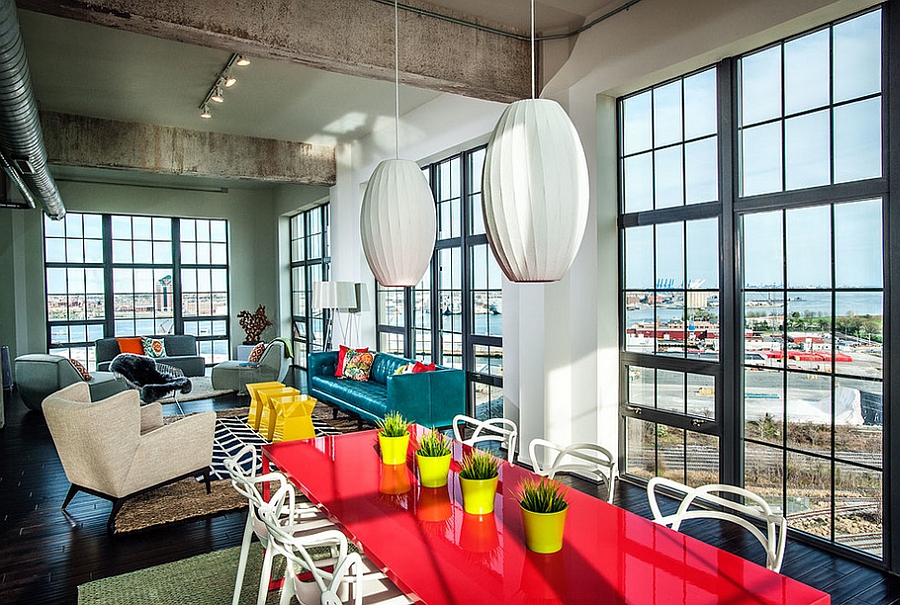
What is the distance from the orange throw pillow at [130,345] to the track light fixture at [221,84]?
4868 mm

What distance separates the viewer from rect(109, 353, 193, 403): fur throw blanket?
804 cm

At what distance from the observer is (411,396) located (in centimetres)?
600

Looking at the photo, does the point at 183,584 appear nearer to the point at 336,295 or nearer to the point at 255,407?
the point at 255,407

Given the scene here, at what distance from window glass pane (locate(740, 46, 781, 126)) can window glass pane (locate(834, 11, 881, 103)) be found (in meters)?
0.35

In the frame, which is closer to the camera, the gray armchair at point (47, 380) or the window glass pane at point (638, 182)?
the window glass pane at point (638, 182)

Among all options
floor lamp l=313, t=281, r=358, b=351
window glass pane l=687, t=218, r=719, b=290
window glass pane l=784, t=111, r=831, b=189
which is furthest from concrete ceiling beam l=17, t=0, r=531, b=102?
floor lamp l=313, t=281, r=358, b=351

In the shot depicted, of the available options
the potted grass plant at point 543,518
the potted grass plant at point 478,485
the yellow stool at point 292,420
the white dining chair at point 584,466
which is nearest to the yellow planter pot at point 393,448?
the white dining chair at point 584,466

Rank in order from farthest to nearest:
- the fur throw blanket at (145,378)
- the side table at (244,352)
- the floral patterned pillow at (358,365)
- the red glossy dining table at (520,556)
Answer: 1. the side table at (244,352)
2. the fur throw blanket at (145,378)
3. the floral patterned pillow at (358,365)
4. the red glossy dining table at (520,556)

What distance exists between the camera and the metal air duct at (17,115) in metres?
2.98

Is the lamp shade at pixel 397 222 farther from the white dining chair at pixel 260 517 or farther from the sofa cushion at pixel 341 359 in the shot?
the sofa cushion at pixel 341 359

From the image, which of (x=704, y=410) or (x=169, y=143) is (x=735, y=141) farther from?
(x=169, y=143)

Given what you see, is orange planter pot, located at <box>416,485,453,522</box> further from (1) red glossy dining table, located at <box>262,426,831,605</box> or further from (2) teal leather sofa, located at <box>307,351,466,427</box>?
(2) teal leather sofa, located at <box>307,351,466,427</box>

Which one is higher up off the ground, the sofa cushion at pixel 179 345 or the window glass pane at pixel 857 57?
the window glass pane at pixel 857 57

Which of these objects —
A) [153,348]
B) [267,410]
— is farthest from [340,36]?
[153,348]
